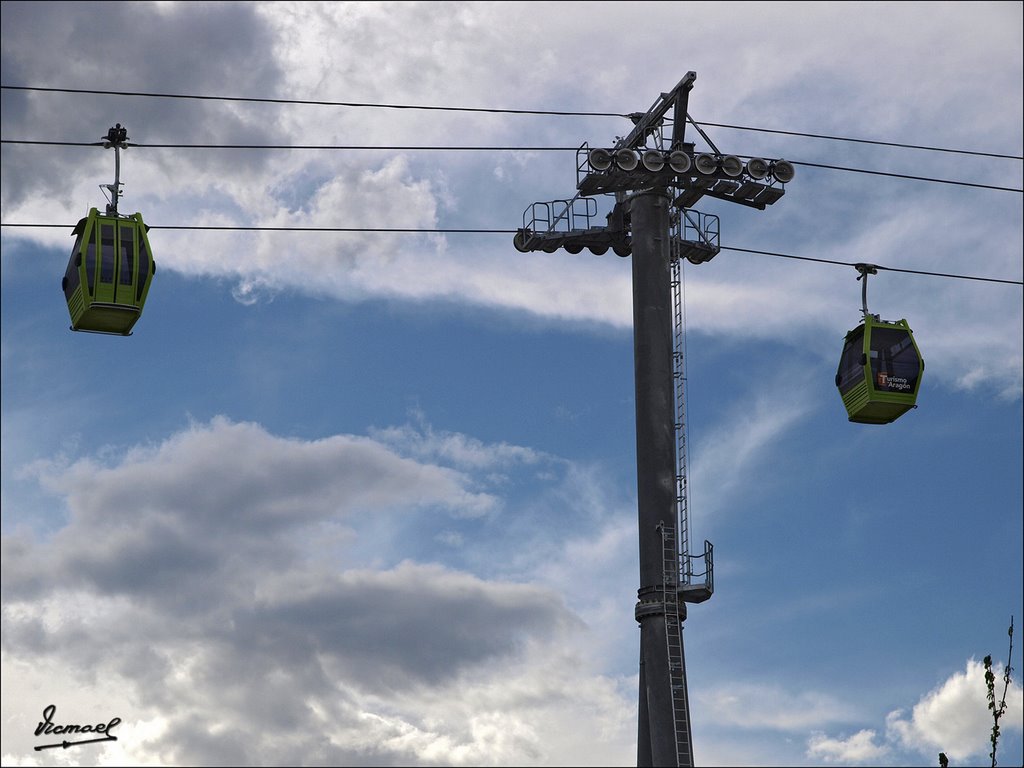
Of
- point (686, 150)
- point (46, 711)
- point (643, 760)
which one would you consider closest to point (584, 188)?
point (686, 150)

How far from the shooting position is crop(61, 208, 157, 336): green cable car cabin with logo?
112 feet

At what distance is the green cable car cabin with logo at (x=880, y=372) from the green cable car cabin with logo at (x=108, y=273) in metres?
18.7

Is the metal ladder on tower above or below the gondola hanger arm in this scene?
below

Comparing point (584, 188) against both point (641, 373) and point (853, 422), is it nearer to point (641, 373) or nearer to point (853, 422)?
point (641, 373)

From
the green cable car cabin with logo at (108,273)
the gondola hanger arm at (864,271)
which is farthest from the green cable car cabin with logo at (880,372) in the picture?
the green cable car cabin with logo at (108,273)

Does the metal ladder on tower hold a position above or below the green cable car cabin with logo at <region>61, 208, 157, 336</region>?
below

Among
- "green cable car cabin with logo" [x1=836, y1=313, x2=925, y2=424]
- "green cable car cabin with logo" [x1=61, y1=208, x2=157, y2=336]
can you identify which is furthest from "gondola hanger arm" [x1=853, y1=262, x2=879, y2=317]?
"green cable car cabin with logo" [x1=61, y1=208, x2=157, y2=336]

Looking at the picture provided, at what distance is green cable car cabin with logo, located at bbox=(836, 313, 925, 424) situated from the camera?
134 feet

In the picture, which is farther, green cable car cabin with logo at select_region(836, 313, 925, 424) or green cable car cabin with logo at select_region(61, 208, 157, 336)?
green cable car cabin with logo at select_region(836, 313, 925, 424)

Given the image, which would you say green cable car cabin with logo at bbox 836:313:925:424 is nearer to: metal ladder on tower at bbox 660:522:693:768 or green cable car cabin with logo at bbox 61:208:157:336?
metal ladder on tower at bbox 660:522:693:768

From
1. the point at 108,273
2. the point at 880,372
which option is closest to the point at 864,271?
the point at 880,372

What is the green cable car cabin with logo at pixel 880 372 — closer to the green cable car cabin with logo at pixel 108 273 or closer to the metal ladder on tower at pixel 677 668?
the metal ladder on tower at pixel 677 668

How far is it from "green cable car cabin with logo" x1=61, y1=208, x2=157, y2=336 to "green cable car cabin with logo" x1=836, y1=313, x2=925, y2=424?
18682 millimetres

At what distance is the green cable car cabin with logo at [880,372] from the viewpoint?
134 feet
